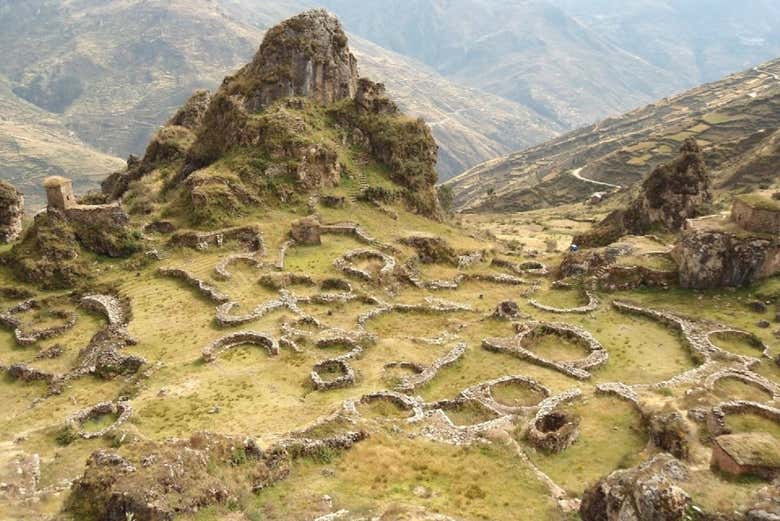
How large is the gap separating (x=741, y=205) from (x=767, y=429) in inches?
1064

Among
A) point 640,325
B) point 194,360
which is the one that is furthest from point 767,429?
point 194,360

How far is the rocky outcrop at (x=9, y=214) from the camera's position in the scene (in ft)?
210

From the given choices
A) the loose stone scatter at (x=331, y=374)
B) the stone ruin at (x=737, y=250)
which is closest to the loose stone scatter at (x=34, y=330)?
the loose stone scatter at (x=331, y=374)

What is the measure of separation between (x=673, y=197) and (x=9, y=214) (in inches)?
2883

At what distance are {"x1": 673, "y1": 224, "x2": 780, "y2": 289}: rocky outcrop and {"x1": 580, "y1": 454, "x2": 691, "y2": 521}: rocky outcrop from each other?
3341 centimetres

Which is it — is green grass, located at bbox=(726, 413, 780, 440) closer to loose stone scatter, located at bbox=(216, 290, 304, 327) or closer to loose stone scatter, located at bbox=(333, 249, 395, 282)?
loose stone scatter, located at bbox=(216, 290, 304, 327)

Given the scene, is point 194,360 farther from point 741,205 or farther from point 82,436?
point 741,205

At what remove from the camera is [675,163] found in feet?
249

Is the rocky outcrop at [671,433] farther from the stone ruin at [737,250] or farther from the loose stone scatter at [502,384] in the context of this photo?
the stone ruin at [737,250]

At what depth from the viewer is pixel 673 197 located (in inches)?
2876

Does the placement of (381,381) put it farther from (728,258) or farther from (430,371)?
(728,258)

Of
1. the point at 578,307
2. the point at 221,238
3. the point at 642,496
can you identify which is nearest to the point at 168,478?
the point at 642,496

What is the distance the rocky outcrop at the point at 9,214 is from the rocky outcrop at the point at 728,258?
65.4m

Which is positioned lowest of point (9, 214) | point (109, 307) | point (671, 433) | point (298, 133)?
point (9, 214)
